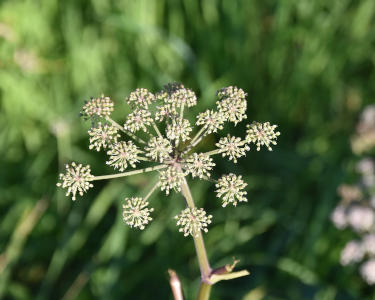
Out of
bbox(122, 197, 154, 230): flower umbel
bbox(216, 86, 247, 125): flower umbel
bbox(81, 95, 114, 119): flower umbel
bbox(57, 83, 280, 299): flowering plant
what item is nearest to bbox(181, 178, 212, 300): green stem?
bbox(57, 83, 280, 299): flowering plant

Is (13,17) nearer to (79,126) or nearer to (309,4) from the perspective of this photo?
(79,126)

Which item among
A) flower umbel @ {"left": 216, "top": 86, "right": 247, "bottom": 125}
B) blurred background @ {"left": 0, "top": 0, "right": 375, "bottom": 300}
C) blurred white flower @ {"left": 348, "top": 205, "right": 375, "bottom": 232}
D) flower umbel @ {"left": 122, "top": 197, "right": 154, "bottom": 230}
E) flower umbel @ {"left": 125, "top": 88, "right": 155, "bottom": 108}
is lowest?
flower umbel @ {"left": 122, "top": 197, "right": 154, "bottom": 230}

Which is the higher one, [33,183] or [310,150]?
[33,183]

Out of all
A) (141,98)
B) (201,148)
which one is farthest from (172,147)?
(201,148)

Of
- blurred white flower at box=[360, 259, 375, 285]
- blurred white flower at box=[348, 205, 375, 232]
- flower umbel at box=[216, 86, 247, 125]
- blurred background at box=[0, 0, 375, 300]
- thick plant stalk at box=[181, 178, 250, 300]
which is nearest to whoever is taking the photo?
thick plant stalk at box=[181, 178, 250, 300]

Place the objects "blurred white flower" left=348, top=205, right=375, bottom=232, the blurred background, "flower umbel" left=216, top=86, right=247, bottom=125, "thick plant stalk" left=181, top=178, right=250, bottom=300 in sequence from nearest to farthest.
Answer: "thick plant stalk" left=181, top=178, right=250, bottom=300 → "flower umbel" left=216, top=86, right=247, bottom=125 → "blurred white flower" left=348, top=205, right=375, bottom=232 → the blurred background

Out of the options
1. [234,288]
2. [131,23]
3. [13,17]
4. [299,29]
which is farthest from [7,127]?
[299,29]

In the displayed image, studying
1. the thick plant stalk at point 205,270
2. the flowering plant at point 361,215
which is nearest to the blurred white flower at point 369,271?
the flowering plant at point 361,215

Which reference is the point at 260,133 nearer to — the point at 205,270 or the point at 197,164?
the point at 197,164

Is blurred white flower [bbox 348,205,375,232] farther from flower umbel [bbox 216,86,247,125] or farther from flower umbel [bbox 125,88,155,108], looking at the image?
flower umbel [bbox 125,88,155,108]
